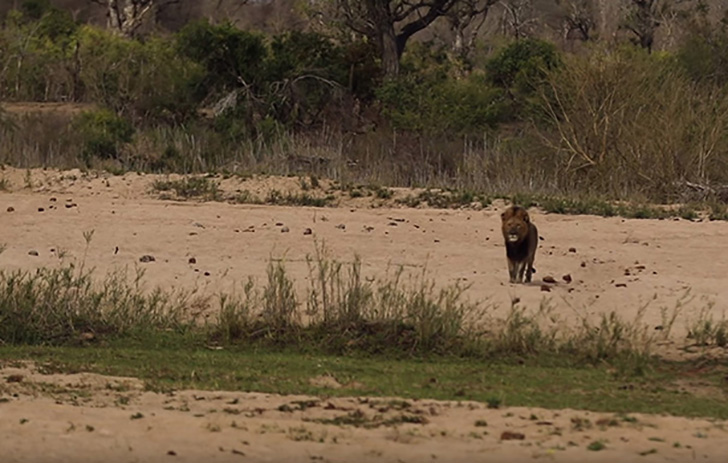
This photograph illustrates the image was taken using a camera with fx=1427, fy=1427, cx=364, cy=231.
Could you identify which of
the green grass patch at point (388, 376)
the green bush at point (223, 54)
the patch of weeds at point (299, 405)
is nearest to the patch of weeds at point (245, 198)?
the green grass patch at point (388, 376)

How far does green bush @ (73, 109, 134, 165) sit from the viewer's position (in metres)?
26.2

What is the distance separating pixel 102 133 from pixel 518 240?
15.5 metres

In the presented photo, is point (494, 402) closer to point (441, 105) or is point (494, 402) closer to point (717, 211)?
point (717, 211)

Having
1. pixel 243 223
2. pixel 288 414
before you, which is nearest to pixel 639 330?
pixel 288 414

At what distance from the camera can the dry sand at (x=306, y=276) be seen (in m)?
7.77

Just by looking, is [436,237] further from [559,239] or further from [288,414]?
[288,414]

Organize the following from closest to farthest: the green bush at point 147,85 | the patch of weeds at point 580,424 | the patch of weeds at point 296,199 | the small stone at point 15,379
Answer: the patch of weeds at point 580,424 < the small stone at point 15,379 < the patch of weeds at point 296,199 < the green bush at point 147,85

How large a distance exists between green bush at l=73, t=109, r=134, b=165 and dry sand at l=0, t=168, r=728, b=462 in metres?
3.78

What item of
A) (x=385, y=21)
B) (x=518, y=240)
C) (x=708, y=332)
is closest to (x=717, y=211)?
(x=518, y=240)

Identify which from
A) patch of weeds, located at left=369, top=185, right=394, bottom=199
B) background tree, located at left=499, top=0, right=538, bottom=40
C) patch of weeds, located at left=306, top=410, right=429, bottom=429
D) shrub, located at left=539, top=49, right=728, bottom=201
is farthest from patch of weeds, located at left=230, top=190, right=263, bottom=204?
background tree, located at left=499, top=0, right=538, bottom=40

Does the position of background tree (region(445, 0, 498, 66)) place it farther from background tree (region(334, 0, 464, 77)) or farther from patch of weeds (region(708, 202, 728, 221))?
patch of weeds (region(708, 202, 728, 221))

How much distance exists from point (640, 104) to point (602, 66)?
0.89 metres

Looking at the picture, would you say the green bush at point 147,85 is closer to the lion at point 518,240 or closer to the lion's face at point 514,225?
the lion at point 518,240

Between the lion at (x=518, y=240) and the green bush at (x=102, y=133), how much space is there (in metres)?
13.1
